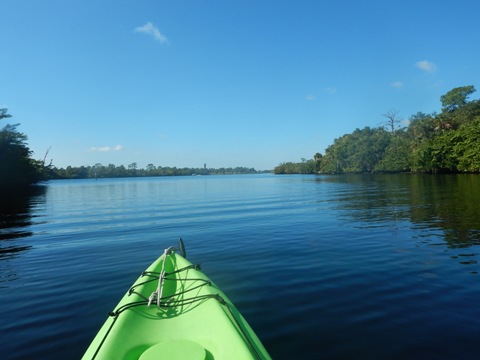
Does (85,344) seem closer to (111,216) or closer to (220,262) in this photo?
(220,262)

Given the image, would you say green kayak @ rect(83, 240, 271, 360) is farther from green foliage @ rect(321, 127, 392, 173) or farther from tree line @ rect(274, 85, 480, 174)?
green foliage @ rect(321, 127, 392, 173)

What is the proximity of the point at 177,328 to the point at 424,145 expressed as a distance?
96.4m

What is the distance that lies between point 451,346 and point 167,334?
15.4 feet

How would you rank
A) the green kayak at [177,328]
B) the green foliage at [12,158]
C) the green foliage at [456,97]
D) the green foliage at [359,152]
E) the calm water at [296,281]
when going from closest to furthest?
the green kayak at [177,328] → the calm water at [296,281] → the green foliage at [12,158] → the green foliage at [456,97] → the green foliage at [359,152]

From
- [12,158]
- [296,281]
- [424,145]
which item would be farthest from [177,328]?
[424,145]

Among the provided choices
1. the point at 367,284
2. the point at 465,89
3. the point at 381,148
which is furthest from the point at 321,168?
the point at 367,284

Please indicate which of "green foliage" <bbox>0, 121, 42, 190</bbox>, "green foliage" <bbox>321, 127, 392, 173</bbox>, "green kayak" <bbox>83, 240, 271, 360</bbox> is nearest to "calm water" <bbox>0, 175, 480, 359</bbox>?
"green kayak" <bbox>83, 240, 271, 360</bbox>

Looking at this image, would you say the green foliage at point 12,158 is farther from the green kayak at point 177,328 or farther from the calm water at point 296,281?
the green kayak at point 177,328

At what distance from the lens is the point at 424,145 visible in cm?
8450

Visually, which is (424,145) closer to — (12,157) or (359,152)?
(359,152)

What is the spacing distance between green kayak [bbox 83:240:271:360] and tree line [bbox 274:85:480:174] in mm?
80919

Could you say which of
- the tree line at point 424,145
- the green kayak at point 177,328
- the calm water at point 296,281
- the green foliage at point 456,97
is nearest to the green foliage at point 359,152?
the tree line at point 424,145

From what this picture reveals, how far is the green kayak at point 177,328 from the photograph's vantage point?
384 cm

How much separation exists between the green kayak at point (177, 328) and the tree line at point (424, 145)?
80919 millimetres
